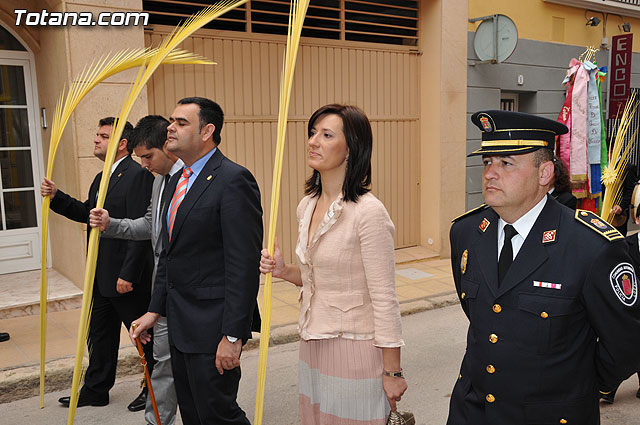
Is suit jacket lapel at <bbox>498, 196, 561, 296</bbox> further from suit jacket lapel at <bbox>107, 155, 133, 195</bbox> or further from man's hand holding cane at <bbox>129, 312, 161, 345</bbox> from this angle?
suit jacket lapel at <bbox>107, 155, 133, 195</bbox>

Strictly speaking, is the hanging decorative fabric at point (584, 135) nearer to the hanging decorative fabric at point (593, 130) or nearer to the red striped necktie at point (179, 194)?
the hanging decorative fabric at point (593, 130)

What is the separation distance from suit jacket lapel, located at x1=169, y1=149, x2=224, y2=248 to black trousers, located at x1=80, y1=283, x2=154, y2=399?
143cm

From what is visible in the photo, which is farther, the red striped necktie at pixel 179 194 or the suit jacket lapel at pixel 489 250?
the red striped necktie at pixel 179 194

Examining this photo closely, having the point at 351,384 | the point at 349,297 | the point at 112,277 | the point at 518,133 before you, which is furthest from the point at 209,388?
the point at 518,133


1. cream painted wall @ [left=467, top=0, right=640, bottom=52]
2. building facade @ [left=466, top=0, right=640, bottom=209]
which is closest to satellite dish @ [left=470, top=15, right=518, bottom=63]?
building facade @ [left=466, top=0, right=640, bottom=209]

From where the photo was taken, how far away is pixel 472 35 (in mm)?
9078

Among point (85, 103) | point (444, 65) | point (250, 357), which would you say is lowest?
point (250, 357)

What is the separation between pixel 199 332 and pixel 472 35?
7591 millimetres

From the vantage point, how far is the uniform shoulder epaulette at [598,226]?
2.04 metres

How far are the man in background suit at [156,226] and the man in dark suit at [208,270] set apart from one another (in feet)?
1.37

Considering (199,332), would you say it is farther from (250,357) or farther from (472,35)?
(472,35)

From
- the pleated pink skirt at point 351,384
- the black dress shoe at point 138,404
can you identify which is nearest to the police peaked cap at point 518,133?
Result: the pleated pink skirt at point 351,384

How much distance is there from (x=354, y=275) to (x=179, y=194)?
45.5 inches

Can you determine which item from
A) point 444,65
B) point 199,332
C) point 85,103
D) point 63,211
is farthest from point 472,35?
point 199,332
